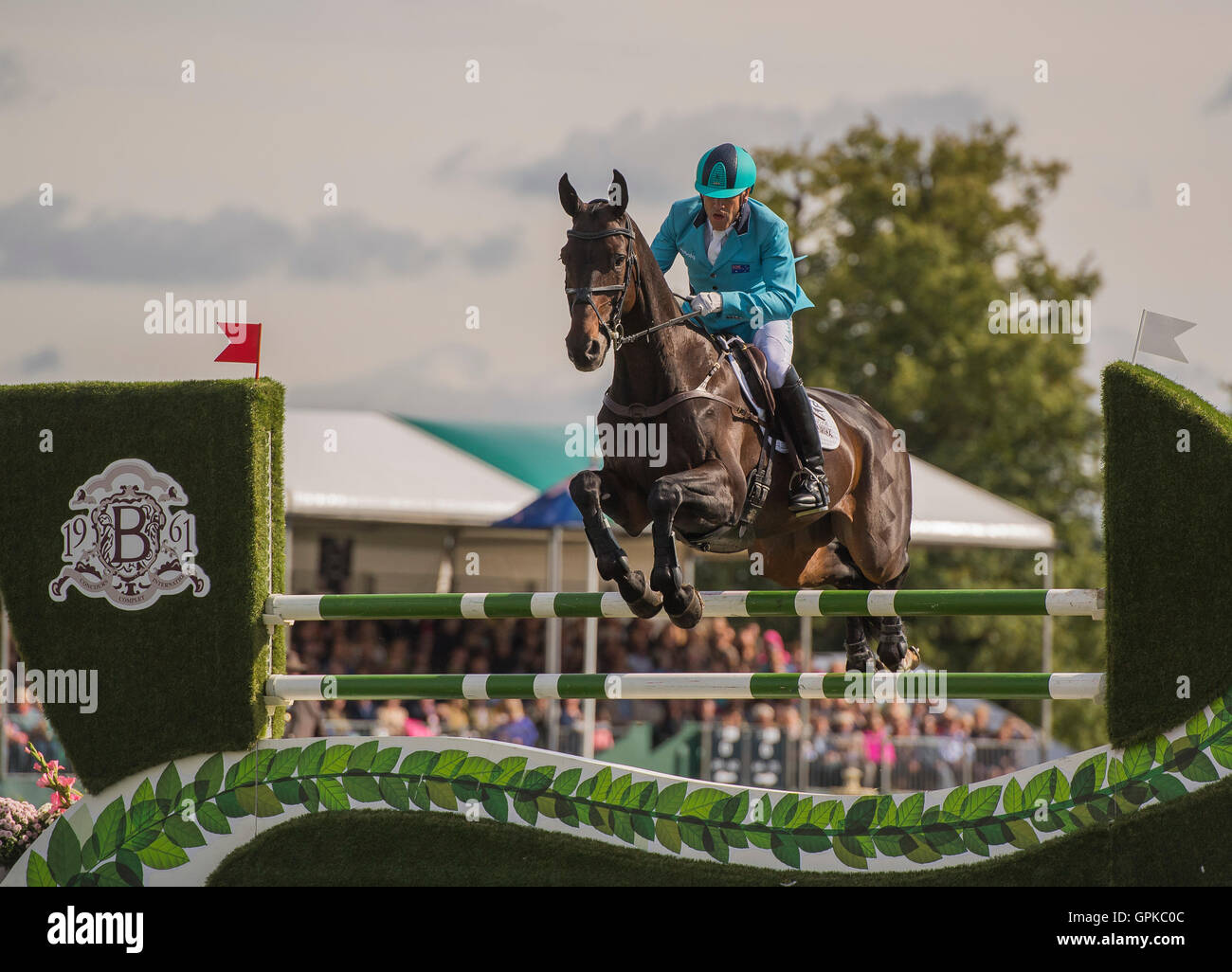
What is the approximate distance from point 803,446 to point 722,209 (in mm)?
1005

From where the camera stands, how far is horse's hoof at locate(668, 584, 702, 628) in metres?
5.19

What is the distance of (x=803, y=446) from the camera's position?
19.6 ft

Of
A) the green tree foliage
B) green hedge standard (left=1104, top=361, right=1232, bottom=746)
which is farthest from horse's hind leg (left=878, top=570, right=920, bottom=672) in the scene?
the green tree foliage

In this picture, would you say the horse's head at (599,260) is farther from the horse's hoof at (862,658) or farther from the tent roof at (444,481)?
the tent roof at (444,481)

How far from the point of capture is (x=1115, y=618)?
4.80m

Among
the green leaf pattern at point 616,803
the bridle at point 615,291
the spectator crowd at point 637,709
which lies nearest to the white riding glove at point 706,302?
the bridle at point 615,291

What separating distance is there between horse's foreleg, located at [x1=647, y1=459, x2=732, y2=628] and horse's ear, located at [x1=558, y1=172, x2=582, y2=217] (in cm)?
104

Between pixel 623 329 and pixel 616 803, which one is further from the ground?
pixel 623 329

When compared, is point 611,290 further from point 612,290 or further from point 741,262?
point 741,262

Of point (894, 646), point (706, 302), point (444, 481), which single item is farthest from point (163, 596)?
point (444, 481)
